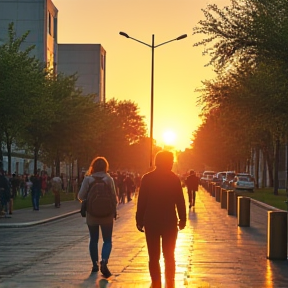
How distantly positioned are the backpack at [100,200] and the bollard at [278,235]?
4.18 metres

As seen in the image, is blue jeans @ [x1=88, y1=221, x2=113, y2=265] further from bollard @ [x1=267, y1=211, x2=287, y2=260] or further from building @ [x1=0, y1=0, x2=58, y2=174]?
building @ [x1=0, y1=0, x2=58, y2=174]

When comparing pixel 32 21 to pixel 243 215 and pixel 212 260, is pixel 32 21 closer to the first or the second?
pixel 243 215

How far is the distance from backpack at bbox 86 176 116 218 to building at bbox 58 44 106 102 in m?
124

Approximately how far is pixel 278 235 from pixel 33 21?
82.0 m

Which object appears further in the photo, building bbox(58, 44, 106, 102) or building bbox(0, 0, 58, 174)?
building bbox(58, 44, 106, 102)

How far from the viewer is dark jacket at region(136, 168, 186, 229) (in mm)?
10578

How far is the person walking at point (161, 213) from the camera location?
34.6ft

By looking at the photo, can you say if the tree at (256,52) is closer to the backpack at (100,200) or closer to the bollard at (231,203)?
the bollard at (231,203)

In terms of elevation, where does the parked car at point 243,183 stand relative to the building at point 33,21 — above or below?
below

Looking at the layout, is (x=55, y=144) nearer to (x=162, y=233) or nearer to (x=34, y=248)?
(x=34, y=248)

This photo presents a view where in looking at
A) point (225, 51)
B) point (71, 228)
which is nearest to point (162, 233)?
point (71, 228)

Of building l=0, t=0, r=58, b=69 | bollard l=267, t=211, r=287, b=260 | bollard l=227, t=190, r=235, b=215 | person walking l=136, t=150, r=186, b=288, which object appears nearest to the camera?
person walking l=136, t=150, r=186, b=288

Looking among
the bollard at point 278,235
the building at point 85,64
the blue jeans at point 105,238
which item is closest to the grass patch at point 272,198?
the bollard at point 278,235

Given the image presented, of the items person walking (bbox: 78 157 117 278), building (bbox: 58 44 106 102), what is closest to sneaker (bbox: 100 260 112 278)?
person walking (bbox: 78 157 117 278)
